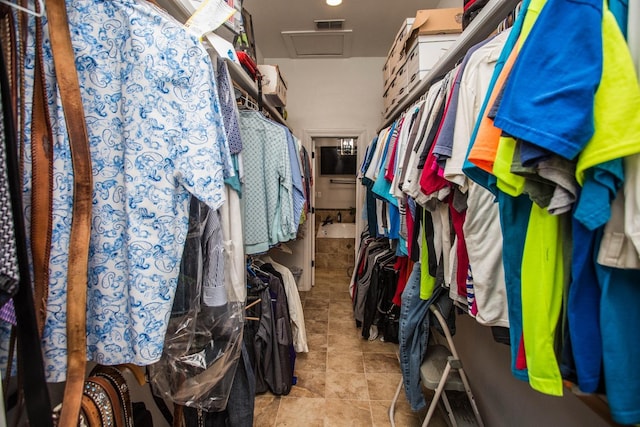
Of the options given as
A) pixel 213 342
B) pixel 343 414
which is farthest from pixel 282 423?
pixel 213 342

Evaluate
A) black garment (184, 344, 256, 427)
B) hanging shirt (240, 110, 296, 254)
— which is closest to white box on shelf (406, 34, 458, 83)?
hanging shirt (240, 110, 296, 254)

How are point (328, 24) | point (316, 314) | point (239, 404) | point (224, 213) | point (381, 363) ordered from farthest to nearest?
point (316, 314)
point (328, 24)
point (381, 363)
point (239, 404)
point (224, 213)

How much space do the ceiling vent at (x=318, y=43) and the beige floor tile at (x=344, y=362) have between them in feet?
9.67

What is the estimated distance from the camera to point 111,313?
2.07 feet

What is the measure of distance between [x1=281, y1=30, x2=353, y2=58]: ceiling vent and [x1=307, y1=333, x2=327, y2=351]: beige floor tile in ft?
9.47

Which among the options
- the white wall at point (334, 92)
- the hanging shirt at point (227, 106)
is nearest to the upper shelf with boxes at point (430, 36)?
the hanging shirt at point (227, 106)

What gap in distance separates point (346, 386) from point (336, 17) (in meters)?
3.03

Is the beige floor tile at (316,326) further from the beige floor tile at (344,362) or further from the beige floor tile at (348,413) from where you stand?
the beige floor tile at (348,413)

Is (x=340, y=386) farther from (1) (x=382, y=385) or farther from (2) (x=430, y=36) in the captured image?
(2) (x=430, y=36)

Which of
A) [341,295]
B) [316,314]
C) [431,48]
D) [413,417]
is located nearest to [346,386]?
[413,417]

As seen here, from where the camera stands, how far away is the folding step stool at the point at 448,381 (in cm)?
122

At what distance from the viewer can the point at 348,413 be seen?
162 centimetres

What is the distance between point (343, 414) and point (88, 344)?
146cm

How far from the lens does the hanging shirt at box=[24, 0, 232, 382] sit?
62 centimetres
